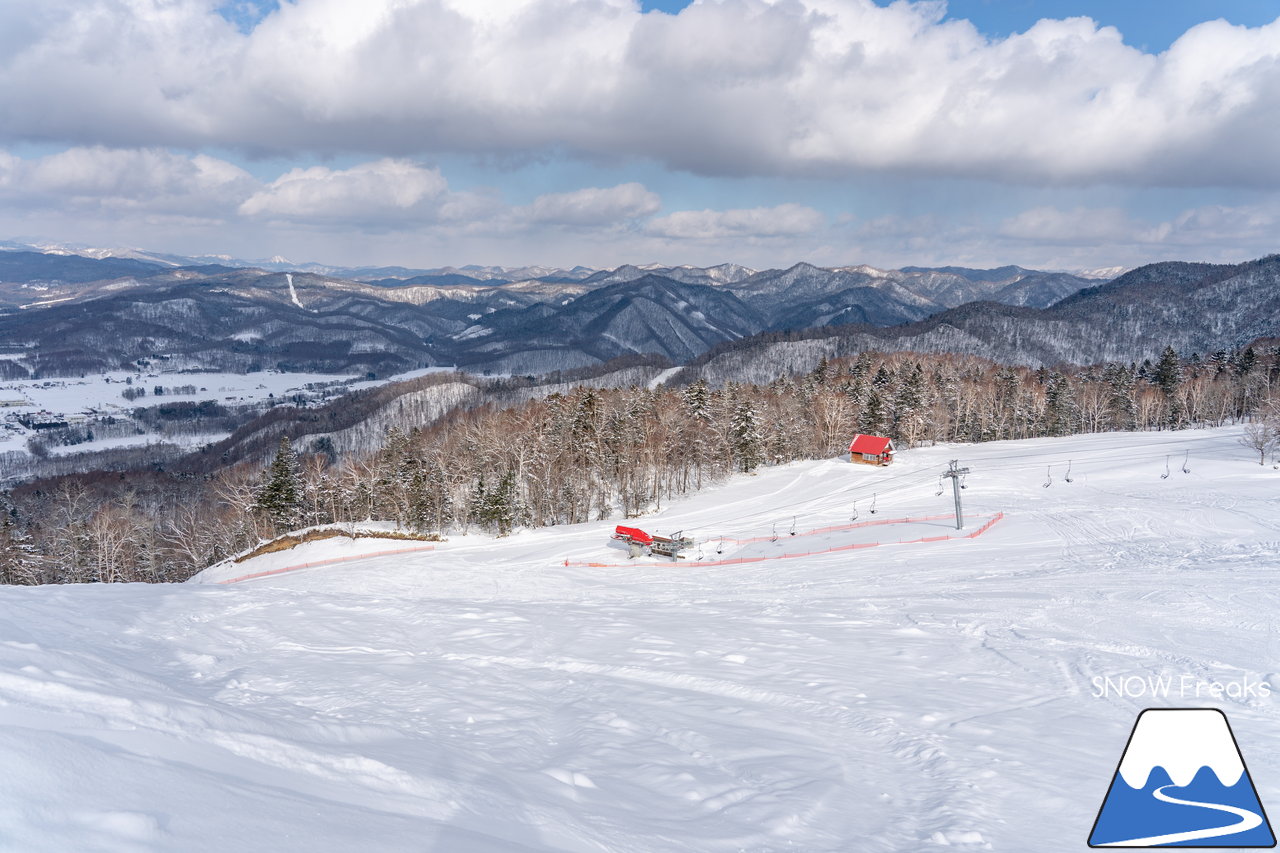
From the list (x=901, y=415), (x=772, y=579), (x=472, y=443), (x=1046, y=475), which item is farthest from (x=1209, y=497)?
(x=472, y=443)

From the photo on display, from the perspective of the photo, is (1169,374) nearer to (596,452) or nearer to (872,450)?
(872,450)

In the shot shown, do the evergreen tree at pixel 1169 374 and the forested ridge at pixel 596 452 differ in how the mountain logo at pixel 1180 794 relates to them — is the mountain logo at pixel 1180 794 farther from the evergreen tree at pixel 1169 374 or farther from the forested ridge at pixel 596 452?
the evergreen tree at pixel 1169 374

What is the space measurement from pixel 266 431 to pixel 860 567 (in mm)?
173962

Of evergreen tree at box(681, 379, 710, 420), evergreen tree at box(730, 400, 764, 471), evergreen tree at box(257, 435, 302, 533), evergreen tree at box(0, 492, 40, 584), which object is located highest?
evergreen tree at box(681, 379, 710, 420)

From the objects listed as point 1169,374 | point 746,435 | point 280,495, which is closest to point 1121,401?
point 1169,374

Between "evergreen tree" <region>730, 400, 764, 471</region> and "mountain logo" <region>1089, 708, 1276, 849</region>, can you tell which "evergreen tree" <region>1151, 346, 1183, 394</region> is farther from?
"mountain logo" <region>1089, 708, 1276, 849</region>

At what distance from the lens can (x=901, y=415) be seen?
69875mm

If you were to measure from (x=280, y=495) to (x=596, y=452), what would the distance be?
2843 cm

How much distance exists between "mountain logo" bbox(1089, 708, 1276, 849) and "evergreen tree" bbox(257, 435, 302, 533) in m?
57.2

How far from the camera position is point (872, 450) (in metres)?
59.3

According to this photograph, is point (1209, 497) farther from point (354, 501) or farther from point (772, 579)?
point (354, 501)

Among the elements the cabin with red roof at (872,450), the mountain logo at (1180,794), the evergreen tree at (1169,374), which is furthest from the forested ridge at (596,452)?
the mountain logo at (1180,794)

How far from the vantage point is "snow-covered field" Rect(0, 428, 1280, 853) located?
19.2ft

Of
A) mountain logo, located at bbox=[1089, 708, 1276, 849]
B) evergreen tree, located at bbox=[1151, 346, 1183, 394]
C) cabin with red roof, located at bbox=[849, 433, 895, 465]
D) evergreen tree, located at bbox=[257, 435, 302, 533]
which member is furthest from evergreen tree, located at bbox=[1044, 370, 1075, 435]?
evergreen tree, located at bbox=[257, 435, 302, 533]
